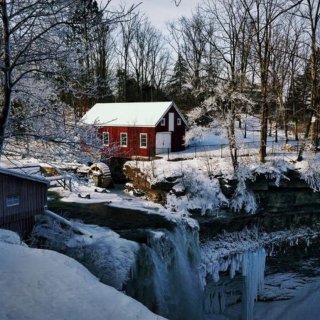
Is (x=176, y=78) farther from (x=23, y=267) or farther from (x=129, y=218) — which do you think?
(x=23, y=267)

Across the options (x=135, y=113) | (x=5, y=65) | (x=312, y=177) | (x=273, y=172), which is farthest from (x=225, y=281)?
(x=135, y=113)

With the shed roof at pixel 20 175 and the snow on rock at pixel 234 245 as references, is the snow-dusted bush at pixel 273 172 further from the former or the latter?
A: the shed roof at pixel 20 175

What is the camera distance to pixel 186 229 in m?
17.2

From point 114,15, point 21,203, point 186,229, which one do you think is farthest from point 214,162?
point 114,15

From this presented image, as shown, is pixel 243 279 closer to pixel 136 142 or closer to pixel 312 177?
pixel 312 177

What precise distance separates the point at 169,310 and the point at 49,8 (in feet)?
33.0

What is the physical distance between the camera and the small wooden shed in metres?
13.1

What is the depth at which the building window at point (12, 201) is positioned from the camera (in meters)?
13.2

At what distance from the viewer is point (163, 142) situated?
2897cm

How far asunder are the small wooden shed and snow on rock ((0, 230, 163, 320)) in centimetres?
586

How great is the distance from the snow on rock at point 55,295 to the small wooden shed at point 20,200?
19.2ft

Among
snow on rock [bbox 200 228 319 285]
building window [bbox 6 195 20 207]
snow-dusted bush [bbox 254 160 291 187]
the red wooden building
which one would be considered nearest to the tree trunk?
building window [bbox 6 195 20 207]

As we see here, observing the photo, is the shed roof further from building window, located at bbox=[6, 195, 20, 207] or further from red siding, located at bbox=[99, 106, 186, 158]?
red siding, located at bbox=[99, 106, 186, 158]

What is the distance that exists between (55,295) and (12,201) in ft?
26.3
